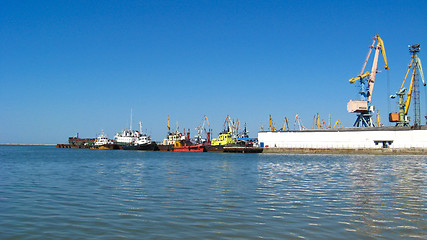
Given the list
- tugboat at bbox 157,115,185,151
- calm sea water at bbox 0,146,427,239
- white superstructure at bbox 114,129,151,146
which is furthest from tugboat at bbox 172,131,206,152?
calm sea water at bbox 0,146,427,239

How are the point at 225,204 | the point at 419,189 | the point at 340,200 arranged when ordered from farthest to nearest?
1. the point at 419,189
2. the point at 340,200
3. the point at 225,204

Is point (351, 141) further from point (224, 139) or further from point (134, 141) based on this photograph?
point (134, 141)

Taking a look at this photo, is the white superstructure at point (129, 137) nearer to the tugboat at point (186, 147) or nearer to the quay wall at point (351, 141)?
the tugboat at point (186, 147)

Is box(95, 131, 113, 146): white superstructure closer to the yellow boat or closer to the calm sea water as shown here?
the yellow boat

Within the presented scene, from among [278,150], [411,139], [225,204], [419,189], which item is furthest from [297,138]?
[225,204]

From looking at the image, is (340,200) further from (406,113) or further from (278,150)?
(406,113)

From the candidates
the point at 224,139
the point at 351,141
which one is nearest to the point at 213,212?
Result: the point at 351,141

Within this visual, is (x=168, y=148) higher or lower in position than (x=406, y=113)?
lower

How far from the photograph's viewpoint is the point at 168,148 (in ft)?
440

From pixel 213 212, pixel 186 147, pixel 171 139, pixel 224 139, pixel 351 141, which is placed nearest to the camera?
pixel 213 212

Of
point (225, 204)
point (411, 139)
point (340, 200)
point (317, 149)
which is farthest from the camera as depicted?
point (317, 149)

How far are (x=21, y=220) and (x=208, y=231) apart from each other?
693 centimetres

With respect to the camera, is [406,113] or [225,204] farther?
[406,113]

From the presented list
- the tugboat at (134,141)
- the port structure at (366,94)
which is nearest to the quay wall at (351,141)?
the port structure at (366,94)
